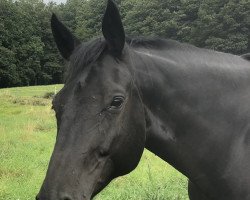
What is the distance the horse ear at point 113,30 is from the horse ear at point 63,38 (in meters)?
0.37

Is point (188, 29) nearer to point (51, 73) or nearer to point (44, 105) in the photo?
point (51, 73)

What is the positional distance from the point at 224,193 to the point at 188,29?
2021 inches

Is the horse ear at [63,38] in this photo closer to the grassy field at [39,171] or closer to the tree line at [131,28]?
the grassy field at [39,171]

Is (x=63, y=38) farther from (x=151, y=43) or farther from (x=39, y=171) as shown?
(x=39, y=171)

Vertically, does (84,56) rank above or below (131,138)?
above

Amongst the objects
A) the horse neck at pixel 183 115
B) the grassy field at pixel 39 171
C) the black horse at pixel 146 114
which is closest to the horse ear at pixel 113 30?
the black horse at pixel 146 114

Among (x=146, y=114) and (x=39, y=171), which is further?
(x=39, y=171)

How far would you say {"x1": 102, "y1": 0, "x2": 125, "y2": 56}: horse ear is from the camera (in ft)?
7.74

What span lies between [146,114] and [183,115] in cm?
27

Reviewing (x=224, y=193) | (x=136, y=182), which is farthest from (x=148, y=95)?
Result: (x=136, y=182)

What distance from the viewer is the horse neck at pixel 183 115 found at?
2623 millimetres

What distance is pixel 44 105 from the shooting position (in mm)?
25234

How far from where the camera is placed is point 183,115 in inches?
106

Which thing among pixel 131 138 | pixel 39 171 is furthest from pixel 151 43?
pixel 39 171
